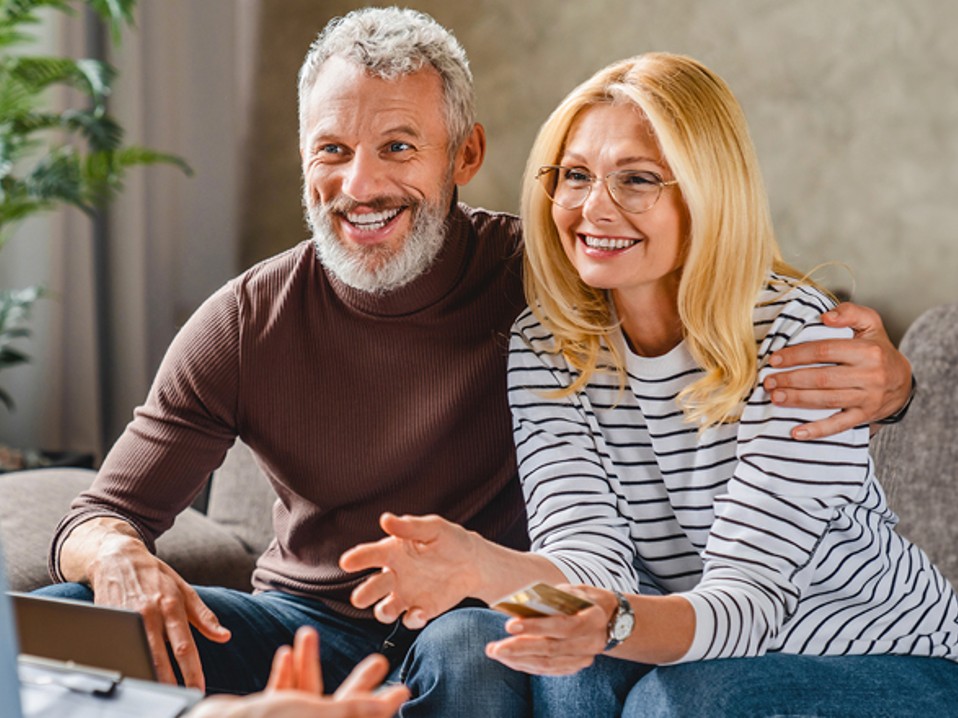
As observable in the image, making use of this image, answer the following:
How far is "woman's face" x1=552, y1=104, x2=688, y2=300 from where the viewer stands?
143 centimetres

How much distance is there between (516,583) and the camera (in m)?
1.29

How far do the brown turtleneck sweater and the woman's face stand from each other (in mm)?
273

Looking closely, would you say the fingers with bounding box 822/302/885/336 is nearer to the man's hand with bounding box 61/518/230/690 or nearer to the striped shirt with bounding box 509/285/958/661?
A: the striped shirt with bounding box 509/285/958/661

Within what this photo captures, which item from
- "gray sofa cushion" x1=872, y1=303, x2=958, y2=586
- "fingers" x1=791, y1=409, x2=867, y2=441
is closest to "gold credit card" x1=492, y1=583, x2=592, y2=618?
"fingers" x1=791, y1=409, x2=867, y2=441

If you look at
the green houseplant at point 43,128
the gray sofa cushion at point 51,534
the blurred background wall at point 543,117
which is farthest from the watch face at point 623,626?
the green houseplant at point 43,128

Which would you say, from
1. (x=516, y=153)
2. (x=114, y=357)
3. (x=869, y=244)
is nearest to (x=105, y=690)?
(x=869, y=244)

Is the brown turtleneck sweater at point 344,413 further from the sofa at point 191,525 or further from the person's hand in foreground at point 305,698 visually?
the person's hand in foreground at point 305,698

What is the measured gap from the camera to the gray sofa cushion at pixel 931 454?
184 cm

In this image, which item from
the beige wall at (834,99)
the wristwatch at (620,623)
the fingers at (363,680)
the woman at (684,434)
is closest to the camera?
the fingers at (363,680)

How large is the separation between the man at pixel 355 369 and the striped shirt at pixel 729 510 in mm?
140

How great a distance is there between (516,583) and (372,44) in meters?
0.79

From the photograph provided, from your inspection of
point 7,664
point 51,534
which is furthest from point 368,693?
point 51,534

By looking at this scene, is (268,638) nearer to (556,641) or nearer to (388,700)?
(556,641)

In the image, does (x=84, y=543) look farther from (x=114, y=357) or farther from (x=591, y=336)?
(x=114, y=357)
